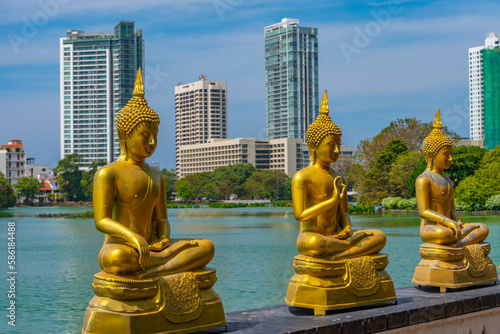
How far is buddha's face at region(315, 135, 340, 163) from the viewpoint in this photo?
243 inches

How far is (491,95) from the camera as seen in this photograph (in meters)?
68.5

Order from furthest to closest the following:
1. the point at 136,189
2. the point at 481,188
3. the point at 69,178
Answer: the point at 69,178, the point at 481,188, the point at 136,189

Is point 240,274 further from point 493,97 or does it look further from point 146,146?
point 493,97

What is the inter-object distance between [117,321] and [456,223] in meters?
4.16

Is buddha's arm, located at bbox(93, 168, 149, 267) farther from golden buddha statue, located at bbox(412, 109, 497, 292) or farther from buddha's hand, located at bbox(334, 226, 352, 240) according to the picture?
golden buddha statue, located at bbox(412, 109, 497, 292)

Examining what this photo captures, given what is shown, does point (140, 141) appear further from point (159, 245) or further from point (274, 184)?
point (274, 184)

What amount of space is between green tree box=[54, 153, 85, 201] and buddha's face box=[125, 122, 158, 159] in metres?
70.7

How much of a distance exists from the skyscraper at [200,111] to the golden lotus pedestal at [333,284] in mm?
109238

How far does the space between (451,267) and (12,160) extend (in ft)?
252

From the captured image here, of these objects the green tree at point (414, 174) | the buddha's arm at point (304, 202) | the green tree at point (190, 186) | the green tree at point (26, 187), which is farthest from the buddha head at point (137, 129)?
the green tree at point (190, 186)

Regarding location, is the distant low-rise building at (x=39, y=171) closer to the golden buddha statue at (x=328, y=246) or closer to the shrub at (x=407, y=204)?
the shrub at (x=407, y=204)

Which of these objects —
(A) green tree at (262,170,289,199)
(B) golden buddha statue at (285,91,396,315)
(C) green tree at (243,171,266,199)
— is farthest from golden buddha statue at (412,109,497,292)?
(C) green tree at (243,171,266,199)

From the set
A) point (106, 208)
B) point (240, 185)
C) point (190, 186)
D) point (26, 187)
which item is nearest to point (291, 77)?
point (240, 185)

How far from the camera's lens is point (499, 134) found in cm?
6981
